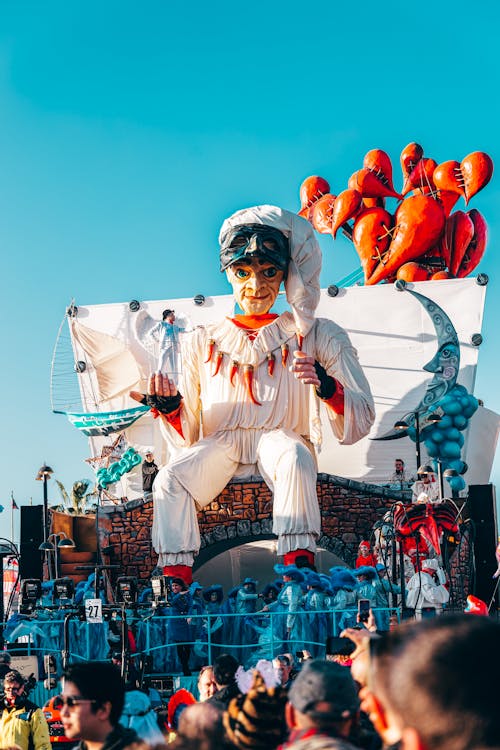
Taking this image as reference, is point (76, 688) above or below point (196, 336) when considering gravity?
below

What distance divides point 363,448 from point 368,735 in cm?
1649

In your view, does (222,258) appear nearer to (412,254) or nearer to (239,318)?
(239,318)

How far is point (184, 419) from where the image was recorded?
13523 mm

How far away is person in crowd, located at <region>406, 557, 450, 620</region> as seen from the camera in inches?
447

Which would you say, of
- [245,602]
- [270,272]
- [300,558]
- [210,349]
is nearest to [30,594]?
[245,602]

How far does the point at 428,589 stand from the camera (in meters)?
11.5

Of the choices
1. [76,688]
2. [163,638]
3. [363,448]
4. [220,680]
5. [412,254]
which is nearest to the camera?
[76,688]

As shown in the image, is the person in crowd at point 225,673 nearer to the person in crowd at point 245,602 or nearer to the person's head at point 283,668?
the person's head at point 283,668

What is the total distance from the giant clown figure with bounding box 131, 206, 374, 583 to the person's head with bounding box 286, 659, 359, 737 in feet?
30.5

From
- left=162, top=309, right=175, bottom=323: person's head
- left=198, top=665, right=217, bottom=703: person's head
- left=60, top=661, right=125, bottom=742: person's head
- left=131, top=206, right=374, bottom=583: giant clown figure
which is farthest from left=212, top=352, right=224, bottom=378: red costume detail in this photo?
left=60, top=661, right=125, bottom=742: person's head

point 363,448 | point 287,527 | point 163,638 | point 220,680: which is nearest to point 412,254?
point 363,448

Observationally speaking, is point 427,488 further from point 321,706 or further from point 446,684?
point 446,684

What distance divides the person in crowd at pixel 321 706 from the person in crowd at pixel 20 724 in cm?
301

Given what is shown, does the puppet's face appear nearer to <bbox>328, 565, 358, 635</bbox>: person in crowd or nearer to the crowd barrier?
<bbox>328, 565, 358, 635</bbox>: person in crowd
